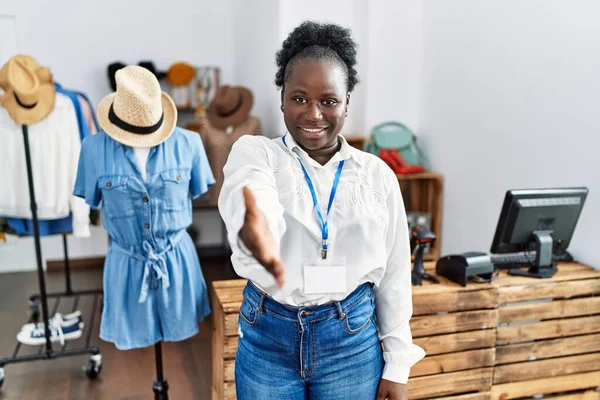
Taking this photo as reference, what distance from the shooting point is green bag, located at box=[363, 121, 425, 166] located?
4000 mm

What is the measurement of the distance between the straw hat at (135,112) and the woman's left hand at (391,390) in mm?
1334

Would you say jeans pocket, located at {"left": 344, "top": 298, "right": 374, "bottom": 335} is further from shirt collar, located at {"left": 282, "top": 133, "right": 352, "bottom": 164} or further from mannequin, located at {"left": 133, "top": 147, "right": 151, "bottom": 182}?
mannequin, located at {"left": 133, "top": 147, "right": 151, "bottom": 182}

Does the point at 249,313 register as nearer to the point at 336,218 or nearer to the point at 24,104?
the point at 336,218

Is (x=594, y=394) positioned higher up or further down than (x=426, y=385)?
further down

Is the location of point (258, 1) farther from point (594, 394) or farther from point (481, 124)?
point (594, 394)

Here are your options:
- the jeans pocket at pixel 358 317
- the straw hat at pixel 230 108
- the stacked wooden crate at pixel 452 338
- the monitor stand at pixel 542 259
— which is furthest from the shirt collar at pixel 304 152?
the straw hat at pixel 230 108

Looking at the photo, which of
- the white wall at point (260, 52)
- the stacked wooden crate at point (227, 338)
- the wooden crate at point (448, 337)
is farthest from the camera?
the white wall at point (260, 52)

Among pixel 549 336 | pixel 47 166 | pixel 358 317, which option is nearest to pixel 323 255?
pixel 358 317

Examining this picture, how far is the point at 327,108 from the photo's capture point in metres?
1.16

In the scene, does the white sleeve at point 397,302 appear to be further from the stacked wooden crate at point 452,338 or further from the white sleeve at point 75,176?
the white sleeve at point 75,176

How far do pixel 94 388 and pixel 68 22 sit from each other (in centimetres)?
356

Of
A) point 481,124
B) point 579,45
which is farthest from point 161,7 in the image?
point 579,45

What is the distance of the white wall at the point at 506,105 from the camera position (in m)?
2.63

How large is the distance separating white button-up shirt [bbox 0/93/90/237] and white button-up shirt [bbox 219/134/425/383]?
7.52 feet
